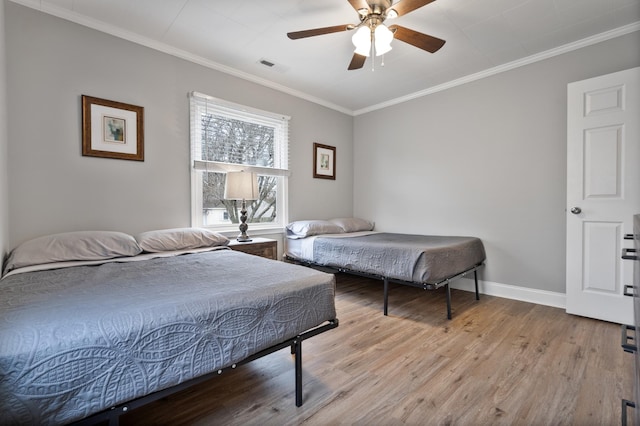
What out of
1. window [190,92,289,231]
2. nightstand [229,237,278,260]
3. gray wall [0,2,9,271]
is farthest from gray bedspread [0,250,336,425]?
window [190,92,289,231]

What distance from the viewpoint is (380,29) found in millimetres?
1986

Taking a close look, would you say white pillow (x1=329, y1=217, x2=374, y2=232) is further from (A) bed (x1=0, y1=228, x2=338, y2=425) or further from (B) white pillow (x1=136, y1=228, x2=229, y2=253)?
(A) bed (x1=0, y1=228, x2=338, y2=425)

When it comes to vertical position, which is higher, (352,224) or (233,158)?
(233,158)

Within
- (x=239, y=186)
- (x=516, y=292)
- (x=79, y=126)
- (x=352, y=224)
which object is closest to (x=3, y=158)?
(x=79, y=126)

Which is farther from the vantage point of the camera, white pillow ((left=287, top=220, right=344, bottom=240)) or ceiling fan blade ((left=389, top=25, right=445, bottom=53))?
white pillow ((left=287, top=220, right=344, bottom=240))

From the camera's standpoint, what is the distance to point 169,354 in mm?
1096

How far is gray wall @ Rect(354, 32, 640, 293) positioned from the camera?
2.96 m

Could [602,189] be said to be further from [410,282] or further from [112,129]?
[112,129]

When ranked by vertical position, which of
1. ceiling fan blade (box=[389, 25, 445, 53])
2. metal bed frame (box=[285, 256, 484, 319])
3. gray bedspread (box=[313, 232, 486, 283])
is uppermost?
ceiling fan blade (box=[389, 25, 445, 53])

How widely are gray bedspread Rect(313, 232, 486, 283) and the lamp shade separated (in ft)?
3.17

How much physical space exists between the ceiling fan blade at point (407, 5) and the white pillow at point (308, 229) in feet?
7.71

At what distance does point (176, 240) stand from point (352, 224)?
2395 millimetres

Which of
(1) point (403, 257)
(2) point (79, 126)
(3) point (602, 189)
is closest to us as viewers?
(2) point (79, 126)

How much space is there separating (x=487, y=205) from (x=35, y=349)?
151 inches
